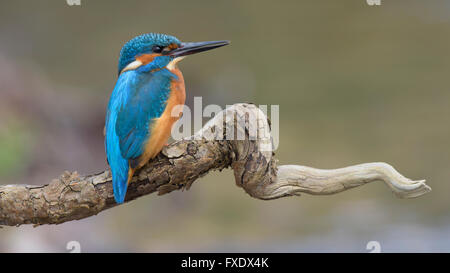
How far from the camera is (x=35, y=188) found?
1669mm

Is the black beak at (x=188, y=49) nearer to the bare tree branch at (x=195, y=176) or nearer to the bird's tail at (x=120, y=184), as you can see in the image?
the bare tree branch at (x=195, y=176)

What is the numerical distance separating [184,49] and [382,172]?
768mm

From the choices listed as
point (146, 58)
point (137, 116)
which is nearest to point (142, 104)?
point (137, 116)

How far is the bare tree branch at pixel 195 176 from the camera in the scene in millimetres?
1633

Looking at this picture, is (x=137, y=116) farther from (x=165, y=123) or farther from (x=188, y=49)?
(x=188, y=49)

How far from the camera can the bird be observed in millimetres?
1551

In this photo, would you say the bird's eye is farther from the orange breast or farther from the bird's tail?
the bird's tail

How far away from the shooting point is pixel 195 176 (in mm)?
1670

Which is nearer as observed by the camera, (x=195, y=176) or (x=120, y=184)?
(x=120, y=184)

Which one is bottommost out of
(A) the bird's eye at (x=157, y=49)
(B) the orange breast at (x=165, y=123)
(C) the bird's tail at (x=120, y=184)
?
(C) the bird's tail at (x=120, y=184)

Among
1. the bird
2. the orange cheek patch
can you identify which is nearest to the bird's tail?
the bird

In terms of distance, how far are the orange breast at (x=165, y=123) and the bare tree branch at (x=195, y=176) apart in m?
0.05

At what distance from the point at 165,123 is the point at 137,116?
0.09m

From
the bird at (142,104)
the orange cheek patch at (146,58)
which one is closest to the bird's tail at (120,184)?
the bird at (142,104)
